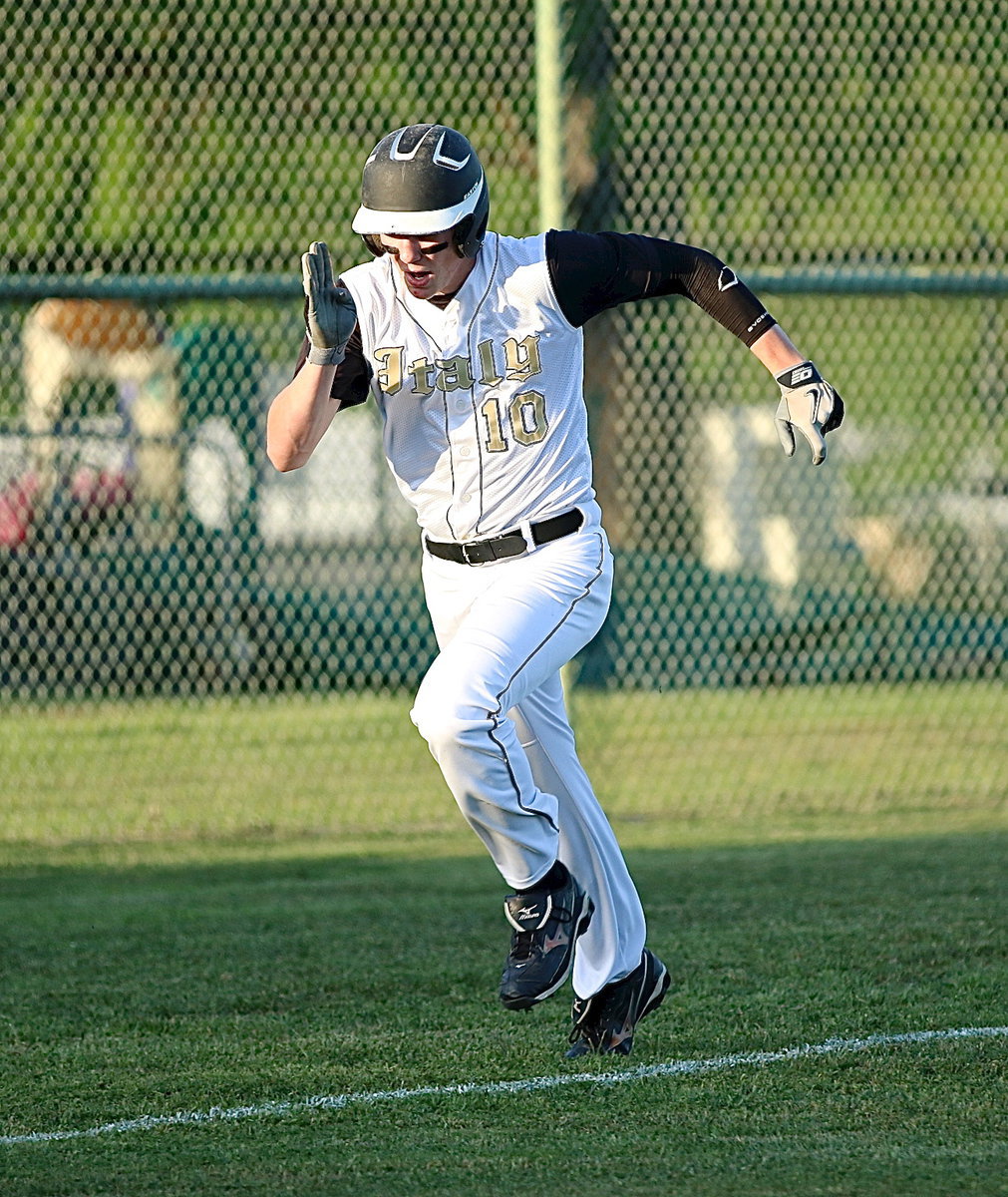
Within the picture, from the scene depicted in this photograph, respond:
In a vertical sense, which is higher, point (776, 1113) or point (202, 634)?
point (776, 1113)

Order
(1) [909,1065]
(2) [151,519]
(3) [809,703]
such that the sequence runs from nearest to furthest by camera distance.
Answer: (1) [909,1065], (2) [151,519], (3) [809,703]

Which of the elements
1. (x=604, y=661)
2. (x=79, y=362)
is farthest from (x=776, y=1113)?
(x=79, y=362)

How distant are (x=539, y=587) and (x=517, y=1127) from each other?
123 cm

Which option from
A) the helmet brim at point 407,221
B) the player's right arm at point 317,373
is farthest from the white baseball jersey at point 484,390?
the helmet brim at point 407,221

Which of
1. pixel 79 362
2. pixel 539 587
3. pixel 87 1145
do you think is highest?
pixel 539 587

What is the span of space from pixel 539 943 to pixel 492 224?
213 inches

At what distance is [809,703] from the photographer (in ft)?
33.1

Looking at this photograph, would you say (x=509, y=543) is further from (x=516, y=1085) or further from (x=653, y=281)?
(x=516, y=1085)

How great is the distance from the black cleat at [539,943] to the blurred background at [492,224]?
4.16 metres

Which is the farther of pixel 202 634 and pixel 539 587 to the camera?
pixel 202 634

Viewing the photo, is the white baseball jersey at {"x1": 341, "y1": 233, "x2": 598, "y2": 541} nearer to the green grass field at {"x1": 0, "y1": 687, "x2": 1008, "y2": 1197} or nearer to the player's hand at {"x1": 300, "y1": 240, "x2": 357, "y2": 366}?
the player's hand at {"x1": 300, "y1": 240, "x2": 357, "y2": 366}

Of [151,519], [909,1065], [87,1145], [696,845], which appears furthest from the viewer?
[151,519]

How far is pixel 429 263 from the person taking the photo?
4.12 metres

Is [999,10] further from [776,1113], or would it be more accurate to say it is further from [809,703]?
[776,1113]
